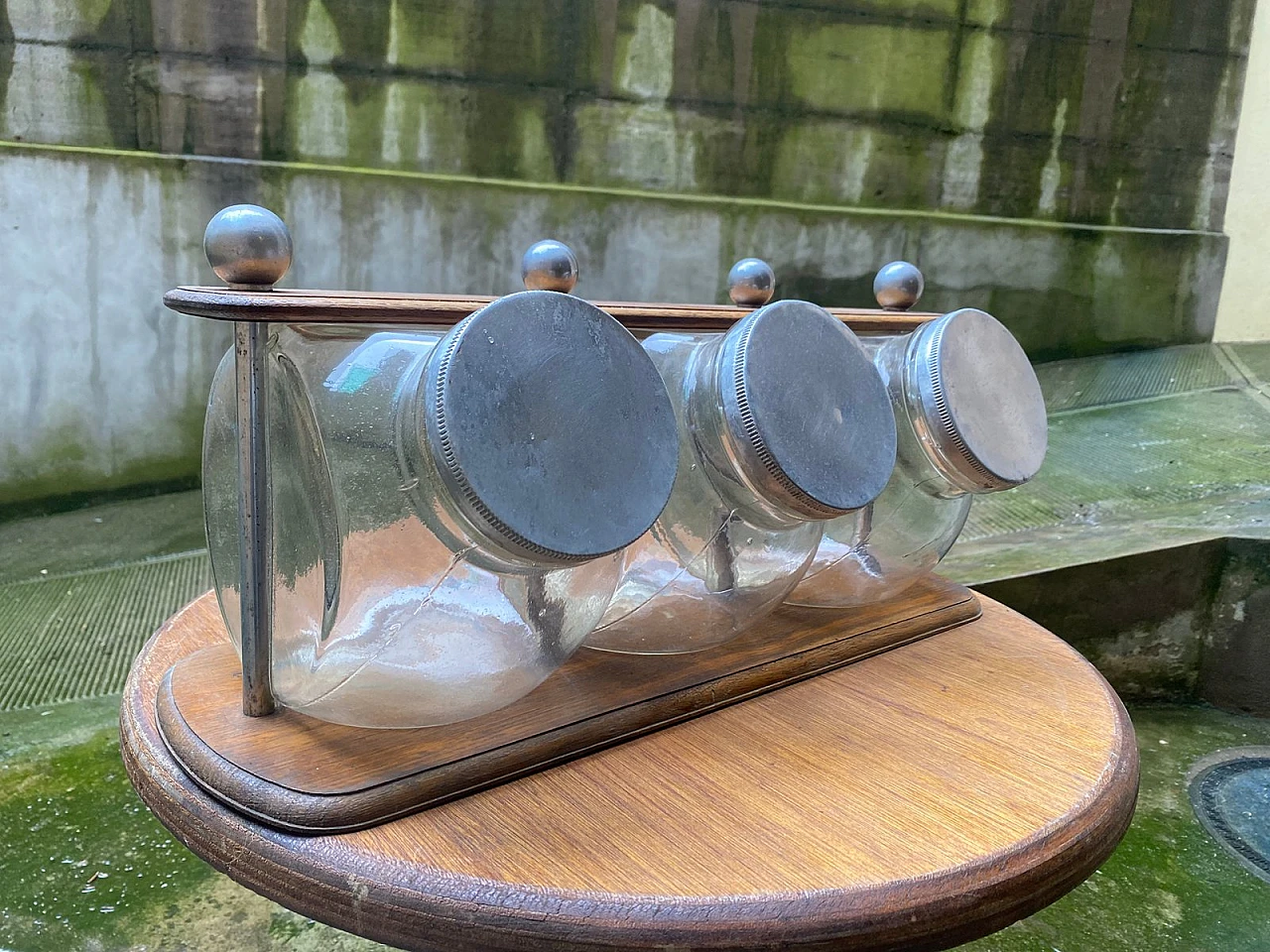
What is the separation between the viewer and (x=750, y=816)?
0.47 metres

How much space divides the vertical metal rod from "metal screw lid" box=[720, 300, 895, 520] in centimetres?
24

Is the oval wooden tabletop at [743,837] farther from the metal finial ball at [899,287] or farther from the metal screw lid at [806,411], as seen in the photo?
the metal finial ball at [899,287]

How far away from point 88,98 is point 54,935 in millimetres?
1950

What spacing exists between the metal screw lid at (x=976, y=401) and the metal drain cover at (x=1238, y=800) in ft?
3.59

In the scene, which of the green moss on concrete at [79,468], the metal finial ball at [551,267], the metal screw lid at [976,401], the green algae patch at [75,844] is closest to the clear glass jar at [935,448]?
the metal screw lid at [976,401]

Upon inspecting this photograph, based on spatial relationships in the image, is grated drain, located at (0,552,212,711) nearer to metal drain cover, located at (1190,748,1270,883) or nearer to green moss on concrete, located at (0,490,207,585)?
green moss on concrete, located at (0,490,207,585)

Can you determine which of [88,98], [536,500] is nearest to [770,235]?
[88,98]

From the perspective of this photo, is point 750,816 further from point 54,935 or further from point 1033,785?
point 54,935

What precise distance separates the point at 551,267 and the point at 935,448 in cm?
30

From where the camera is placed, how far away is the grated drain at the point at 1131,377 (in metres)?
2.64

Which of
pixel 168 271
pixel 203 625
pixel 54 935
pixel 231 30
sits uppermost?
pixel 231 30

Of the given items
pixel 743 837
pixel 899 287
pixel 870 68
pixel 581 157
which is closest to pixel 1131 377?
pixel 870 68

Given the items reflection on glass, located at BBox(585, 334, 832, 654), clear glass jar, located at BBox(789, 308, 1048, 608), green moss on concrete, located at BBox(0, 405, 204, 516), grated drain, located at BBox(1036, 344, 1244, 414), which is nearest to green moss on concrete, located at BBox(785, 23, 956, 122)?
grated drain, located at BBox(1036, 344, 1244, 414)

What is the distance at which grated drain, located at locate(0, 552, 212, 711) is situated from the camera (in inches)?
64.0
